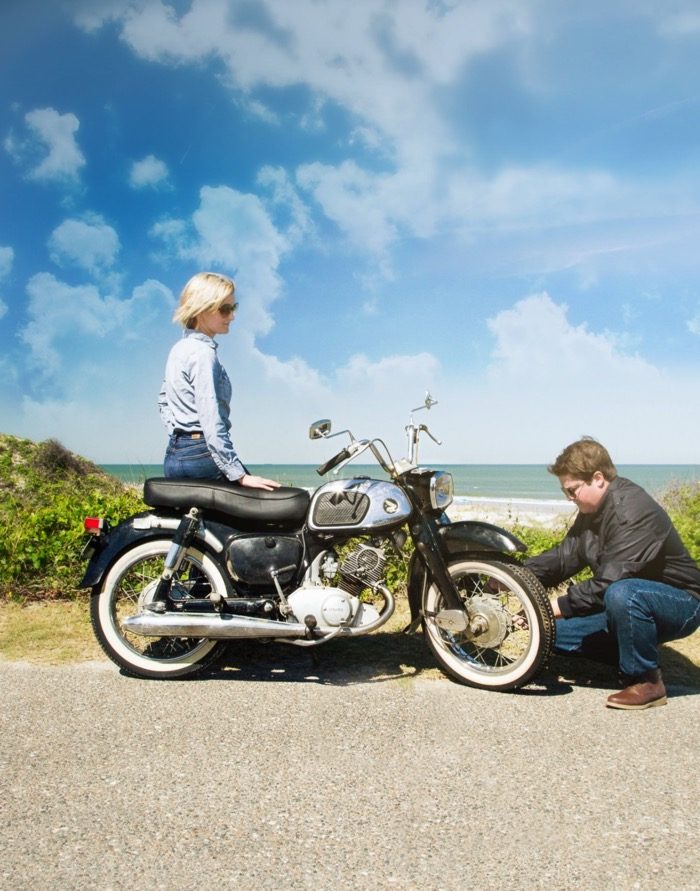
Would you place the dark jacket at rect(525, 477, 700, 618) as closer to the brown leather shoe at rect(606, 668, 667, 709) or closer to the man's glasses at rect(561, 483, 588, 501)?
the man's glasses at rect(561, 483, 588, 501)

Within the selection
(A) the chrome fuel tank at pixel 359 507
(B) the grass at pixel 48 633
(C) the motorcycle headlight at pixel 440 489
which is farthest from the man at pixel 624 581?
(B) the grass at pixel 48 633

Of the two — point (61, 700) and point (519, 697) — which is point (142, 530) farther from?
point (519, 697)

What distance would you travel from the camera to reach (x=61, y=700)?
3.96 metres

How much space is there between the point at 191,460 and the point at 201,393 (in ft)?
1.36

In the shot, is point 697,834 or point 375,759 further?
point 375,759

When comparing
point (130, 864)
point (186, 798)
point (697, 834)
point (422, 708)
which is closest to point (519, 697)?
point (422, 708)

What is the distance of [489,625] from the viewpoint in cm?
411

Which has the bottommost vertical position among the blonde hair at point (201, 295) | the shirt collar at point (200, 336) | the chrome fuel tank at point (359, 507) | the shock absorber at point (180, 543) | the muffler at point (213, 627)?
the muffler at point (213, 627)

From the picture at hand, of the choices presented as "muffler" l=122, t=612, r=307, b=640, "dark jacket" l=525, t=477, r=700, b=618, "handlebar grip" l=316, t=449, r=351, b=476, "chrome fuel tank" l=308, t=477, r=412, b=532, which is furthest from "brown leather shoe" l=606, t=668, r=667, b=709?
"handlebar grip" l=316, t=449, r=351, b=476

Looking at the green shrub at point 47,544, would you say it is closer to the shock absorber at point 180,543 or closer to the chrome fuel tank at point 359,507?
the shock absorber at point 180,543

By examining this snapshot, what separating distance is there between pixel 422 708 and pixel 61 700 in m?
1.89

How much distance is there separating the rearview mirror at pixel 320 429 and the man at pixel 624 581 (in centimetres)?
131

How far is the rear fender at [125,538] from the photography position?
4340mm

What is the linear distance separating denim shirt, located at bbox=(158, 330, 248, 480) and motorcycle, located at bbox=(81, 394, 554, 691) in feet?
0.73
